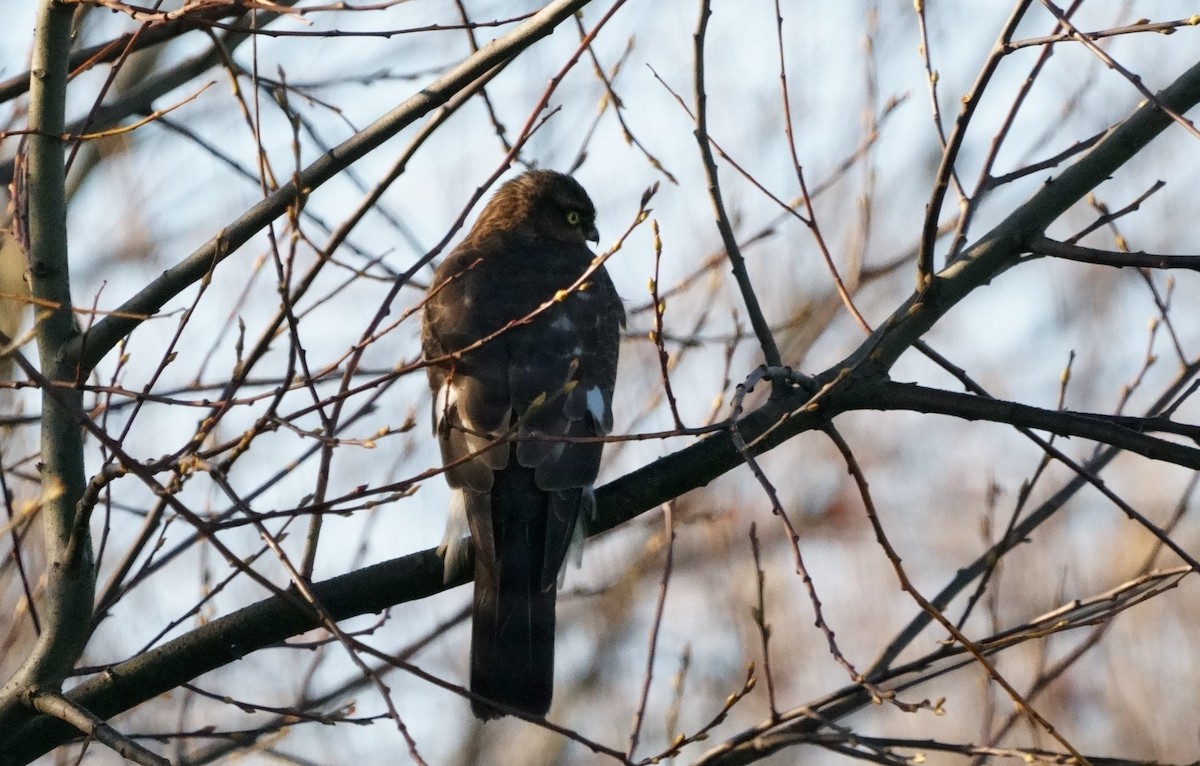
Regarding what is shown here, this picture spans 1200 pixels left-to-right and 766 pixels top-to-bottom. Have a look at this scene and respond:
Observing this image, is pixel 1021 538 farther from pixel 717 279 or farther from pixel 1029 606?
pixel 1029 606

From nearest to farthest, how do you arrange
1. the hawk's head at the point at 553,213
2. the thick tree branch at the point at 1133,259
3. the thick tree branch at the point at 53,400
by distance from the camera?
Result: the thick tree branch at the point at 1133,259
the thick tree branch at the point at 53,400
the hawk's head at the point at 553,213

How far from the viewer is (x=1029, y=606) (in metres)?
9.57

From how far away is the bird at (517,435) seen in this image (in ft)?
14.0

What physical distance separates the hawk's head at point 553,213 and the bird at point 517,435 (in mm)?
865

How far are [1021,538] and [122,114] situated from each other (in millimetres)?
3336

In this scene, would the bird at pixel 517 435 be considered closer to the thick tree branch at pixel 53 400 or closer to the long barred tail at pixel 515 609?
the long barred tail at pixel 515 609

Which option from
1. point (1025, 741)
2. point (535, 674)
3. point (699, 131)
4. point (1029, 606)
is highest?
point (1029, 606)

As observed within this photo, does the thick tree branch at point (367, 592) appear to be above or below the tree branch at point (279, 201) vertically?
below

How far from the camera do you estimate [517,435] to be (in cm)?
388

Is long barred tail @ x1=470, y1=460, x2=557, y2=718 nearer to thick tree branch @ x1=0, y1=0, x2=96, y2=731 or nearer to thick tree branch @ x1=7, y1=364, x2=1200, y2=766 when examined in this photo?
thick tree branch @ x1=7, y1=364, x2=1200, y2=766

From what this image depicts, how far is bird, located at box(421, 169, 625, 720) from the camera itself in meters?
4.28

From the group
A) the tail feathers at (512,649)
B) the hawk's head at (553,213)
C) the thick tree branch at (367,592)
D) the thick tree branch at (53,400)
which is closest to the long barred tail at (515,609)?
the tail feathers at (512,649)

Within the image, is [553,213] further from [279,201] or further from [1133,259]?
[1133,259]

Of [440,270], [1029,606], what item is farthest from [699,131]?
[1029,606]
